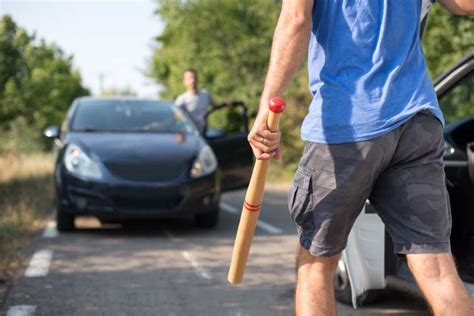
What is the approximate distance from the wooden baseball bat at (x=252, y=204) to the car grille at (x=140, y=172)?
5140 millimetres

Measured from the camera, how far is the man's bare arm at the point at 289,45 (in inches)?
114

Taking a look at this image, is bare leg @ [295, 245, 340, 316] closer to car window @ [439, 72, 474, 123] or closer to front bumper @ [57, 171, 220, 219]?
car window @ [439, 72, 474, 123]

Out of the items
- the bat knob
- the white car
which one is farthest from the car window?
the bat knob

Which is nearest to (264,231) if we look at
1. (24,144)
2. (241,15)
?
(24,144)

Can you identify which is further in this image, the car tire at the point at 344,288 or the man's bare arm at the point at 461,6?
the car tire at the point at 344,288

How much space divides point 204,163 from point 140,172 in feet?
2.26

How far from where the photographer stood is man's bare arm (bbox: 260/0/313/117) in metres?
2.89

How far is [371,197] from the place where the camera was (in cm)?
302

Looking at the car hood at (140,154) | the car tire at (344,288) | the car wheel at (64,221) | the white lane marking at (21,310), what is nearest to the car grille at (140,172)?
the car hood at (140,154)

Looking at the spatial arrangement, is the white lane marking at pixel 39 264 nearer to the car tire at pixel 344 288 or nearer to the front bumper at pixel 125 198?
the front bumper at pixel 125 198

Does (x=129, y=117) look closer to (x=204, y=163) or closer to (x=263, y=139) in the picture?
(x=204, y=163)

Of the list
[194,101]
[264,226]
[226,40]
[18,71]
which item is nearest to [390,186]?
[264,226]

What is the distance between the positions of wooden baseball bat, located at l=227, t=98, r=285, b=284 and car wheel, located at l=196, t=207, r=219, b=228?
5678mm

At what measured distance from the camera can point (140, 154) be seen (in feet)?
27.4
